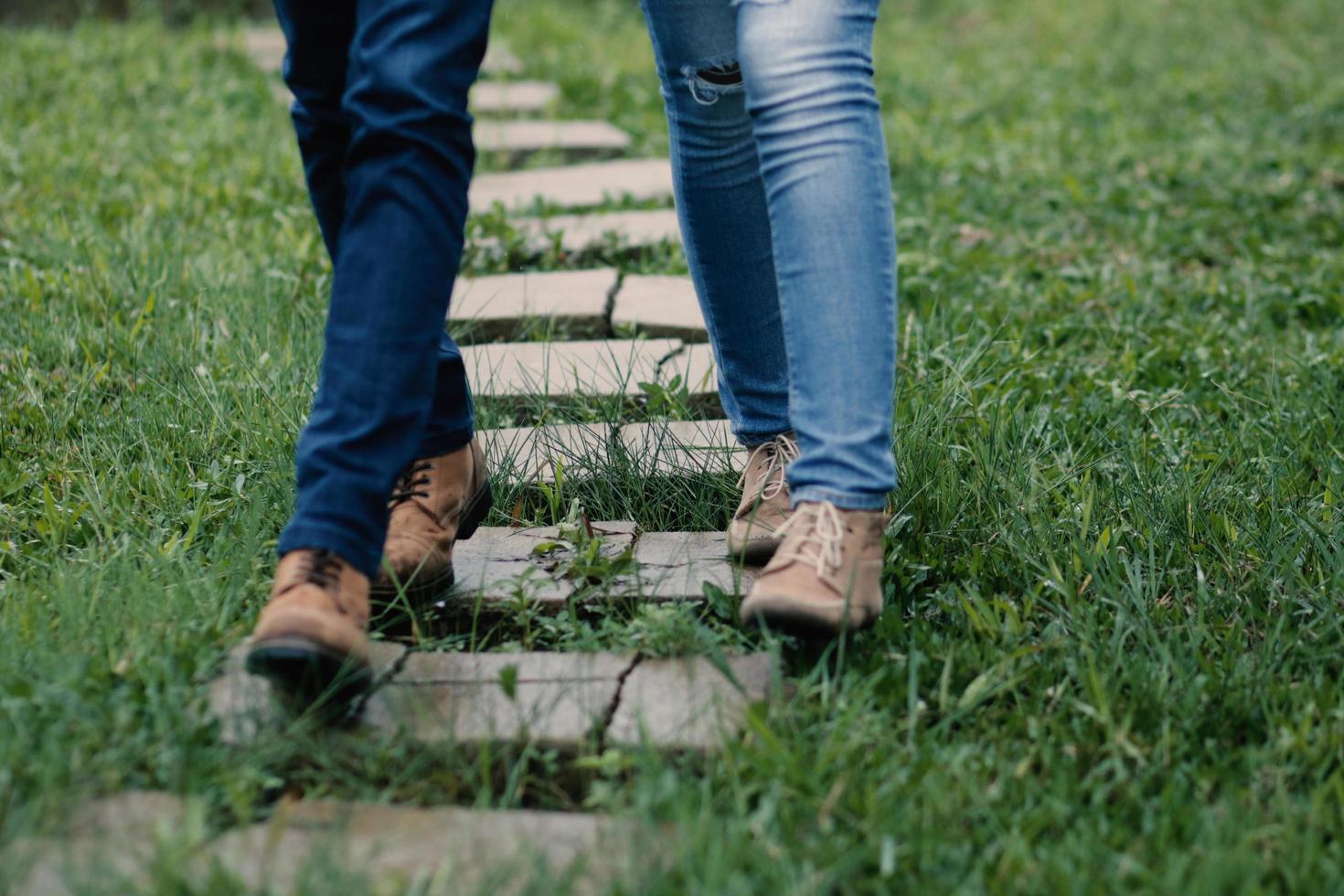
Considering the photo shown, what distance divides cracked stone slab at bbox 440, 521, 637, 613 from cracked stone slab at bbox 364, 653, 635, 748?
0.40ft

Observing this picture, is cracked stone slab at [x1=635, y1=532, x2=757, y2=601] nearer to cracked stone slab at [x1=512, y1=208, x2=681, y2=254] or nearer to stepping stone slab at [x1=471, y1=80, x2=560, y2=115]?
cracked stone slab at [x1=512, y1=208, x2=681, y2=254]

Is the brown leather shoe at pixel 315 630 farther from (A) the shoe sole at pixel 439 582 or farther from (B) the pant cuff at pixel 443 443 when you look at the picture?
(B) the pant cuff at pixel 443 443

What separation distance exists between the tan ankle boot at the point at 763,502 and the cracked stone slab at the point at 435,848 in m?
0.54

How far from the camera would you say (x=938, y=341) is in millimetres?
2568

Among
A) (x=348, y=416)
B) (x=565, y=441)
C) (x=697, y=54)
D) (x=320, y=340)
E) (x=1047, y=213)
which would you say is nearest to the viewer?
(x=348, y=416)

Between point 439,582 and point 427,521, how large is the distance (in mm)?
80

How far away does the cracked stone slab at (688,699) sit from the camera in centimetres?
134

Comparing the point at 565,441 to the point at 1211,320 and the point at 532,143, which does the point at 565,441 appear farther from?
the point at 532,143

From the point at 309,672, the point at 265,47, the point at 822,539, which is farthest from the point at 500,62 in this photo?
the point at 309,672

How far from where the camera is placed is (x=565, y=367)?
2492 mm

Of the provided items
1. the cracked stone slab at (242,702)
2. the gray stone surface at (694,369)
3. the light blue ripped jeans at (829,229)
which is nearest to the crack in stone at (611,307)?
the gray stone surface at (694,369)

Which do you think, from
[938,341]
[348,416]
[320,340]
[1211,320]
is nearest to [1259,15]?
[1211,320]

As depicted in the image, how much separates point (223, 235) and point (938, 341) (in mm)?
1805

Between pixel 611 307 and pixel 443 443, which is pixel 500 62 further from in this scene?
pixel 443 443
